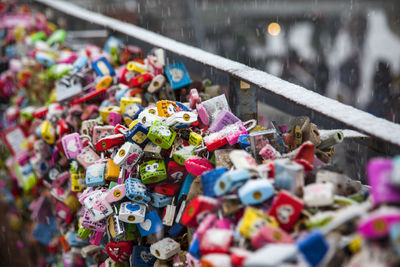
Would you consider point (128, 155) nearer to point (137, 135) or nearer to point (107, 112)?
point (137, 135)

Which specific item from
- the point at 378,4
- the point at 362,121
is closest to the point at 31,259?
the point at 362,121

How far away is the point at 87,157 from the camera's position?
2354 mm

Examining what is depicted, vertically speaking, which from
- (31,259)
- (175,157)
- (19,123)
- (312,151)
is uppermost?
(312,151)

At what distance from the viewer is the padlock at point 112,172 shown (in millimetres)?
2062

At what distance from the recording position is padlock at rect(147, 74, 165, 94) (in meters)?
2.62

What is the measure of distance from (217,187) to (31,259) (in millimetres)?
3274

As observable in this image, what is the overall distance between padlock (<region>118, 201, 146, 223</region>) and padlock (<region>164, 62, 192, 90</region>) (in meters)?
1.04

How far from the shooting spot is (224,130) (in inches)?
74.8

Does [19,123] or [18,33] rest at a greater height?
[18,33]

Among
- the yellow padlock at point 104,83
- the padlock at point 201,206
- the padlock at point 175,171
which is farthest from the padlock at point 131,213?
the yellow padlock at point 104,83

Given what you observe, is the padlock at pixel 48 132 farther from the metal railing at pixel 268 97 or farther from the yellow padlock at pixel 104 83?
the metal railing at pixel 268 97

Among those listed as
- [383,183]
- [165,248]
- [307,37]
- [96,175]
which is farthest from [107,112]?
[307,37]

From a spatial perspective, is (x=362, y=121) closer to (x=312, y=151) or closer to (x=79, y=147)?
(x=312, y=151)

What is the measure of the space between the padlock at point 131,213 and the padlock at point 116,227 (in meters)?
0.08
